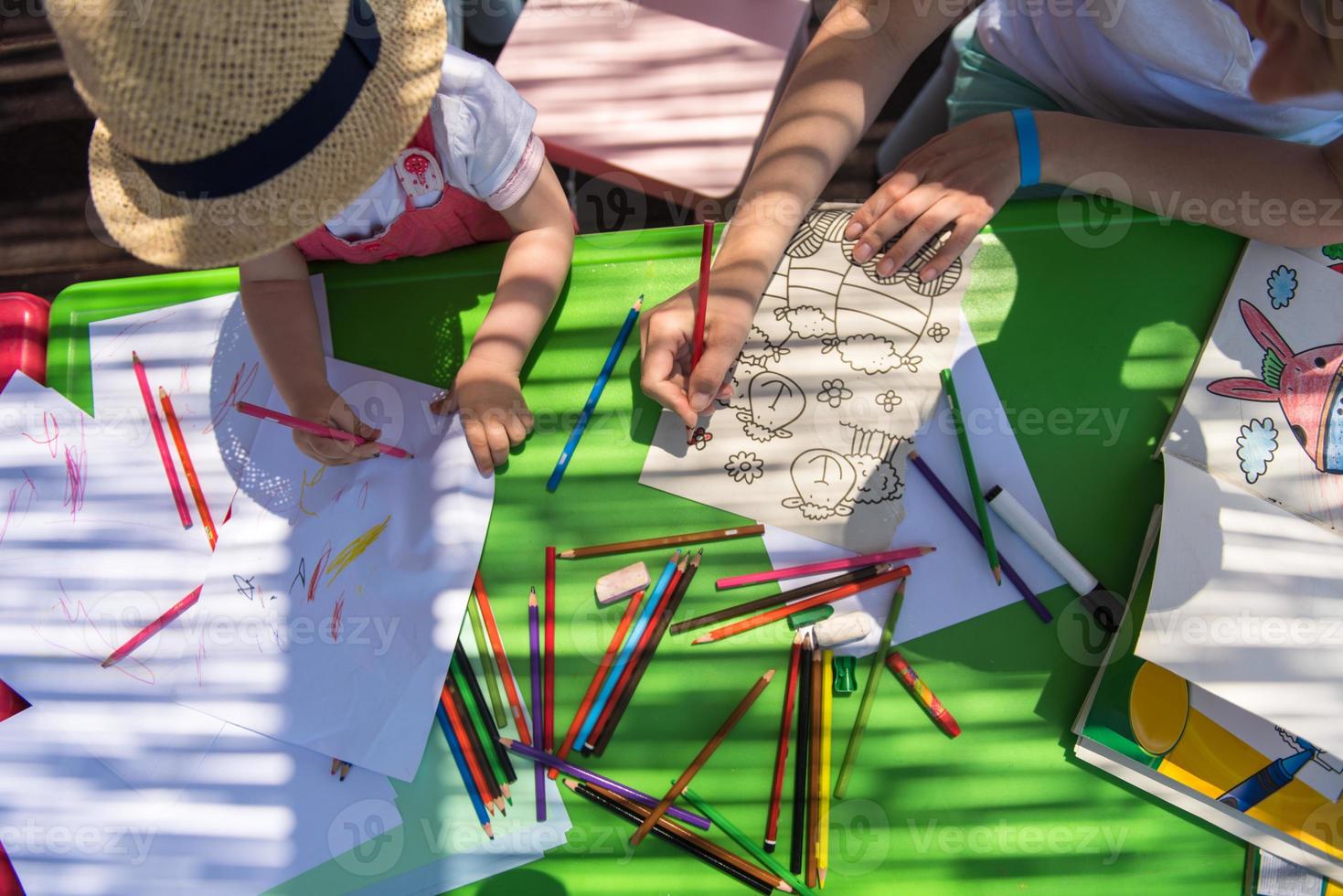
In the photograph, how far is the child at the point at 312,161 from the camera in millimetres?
583

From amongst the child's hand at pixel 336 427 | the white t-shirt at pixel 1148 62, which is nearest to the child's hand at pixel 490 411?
the child's hand at pixel 336 427

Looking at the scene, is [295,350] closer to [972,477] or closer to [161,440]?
[161,440]

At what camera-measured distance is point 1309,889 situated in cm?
77

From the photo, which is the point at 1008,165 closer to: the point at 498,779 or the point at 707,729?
the point at 707,729

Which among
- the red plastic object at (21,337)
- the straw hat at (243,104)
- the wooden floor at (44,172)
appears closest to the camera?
the straw hat at (243,104)

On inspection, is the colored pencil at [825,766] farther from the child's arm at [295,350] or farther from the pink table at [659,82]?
the pink table at [659,82]

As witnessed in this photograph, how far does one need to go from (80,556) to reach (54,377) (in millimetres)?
227

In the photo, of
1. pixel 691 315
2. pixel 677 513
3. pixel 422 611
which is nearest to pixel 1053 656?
pixel 677 513

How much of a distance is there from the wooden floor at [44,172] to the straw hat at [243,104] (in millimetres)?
1129

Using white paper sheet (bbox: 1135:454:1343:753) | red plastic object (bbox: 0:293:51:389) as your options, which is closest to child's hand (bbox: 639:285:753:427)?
white paper sheet (bbox: 1135:454:1343:753)

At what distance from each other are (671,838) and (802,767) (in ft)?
0.47

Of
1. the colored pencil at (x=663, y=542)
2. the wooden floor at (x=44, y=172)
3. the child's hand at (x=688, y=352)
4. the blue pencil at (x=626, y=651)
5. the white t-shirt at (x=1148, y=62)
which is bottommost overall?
the wooden floor at (x=44, y=172)

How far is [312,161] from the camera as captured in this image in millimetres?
644

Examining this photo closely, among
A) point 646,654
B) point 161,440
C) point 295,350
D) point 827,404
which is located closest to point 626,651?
point 646,654
